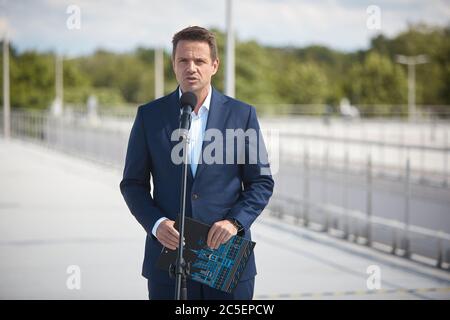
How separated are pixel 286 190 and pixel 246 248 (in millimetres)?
11874

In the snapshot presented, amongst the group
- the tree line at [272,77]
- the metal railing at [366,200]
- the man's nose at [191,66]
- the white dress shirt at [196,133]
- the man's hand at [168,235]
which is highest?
the tree line at [272,77]

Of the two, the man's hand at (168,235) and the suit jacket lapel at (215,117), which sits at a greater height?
the suit jacket lapel at (215,117)

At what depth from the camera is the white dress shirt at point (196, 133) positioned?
3453 millimetres

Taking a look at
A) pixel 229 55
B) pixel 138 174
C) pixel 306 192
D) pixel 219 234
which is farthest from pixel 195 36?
pixel 229 55

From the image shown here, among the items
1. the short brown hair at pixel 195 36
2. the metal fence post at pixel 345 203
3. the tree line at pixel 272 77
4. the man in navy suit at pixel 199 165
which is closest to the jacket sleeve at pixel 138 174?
the man in navy suit at pixel 199 165

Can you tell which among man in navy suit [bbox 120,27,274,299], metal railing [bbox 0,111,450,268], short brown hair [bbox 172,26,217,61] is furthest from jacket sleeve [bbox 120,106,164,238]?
metal railing [bbox 0,111,450,268]

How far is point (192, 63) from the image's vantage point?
3340 mm

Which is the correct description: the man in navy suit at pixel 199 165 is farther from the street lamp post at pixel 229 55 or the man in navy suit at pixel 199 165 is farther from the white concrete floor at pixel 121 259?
the street lamp post at pixel 229 55

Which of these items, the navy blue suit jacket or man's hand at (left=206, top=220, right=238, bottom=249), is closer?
man's hand at (left=206, top=220, right=238, bottom=249)

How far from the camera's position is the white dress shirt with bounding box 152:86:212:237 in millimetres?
3453

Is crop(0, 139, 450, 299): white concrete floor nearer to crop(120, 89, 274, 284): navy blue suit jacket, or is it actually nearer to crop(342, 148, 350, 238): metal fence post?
crop(342, 148, 350, 238): metal fence post
